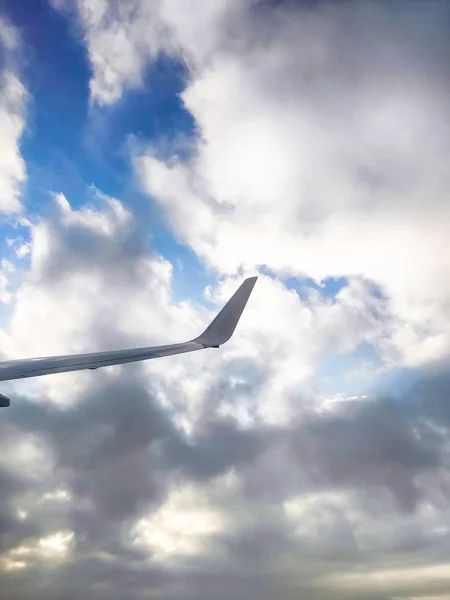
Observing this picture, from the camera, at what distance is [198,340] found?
2822cm

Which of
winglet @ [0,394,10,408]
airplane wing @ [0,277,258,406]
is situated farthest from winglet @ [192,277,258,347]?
winglet @ [0,394,10,408]

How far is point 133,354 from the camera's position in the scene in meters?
24.3

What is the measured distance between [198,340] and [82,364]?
786 cm

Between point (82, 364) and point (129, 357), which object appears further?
point (129, 357)

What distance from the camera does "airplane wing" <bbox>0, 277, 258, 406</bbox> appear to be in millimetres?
20422

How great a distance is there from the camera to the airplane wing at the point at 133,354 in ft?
67.0

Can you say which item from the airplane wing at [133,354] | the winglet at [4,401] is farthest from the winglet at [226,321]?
the winglet at [4,401]

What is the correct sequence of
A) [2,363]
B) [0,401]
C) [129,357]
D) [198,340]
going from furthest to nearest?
[198,340] → [129,357] → [2,363] → [0,401]

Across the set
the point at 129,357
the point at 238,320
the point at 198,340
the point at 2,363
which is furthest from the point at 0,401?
the point at 238,320

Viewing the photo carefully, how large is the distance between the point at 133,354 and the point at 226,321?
6179mm

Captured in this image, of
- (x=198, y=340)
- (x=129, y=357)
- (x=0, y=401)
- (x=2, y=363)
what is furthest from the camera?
(x=198, y=340)

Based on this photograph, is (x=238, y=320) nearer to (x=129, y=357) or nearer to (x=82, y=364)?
(x=129, y=357)

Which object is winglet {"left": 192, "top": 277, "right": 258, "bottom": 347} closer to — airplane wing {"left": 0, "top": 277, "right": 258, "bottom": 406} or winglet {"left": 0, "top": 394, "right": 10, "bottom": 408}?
airplane wing {"left": 0, "top": 277, "right": 258, "bottom": 406}

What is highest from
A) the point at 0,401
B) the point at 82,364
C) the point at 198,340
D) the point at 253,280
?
the point at 253,280
